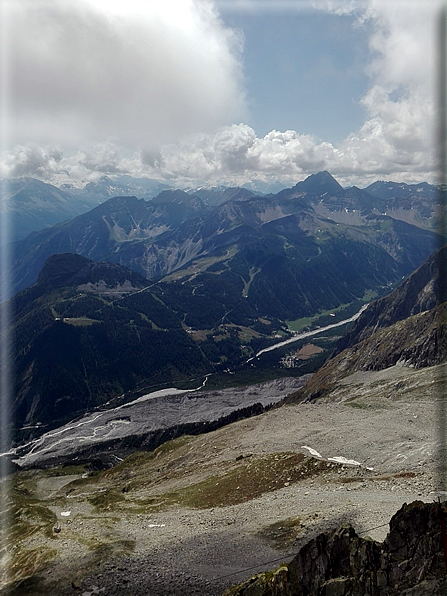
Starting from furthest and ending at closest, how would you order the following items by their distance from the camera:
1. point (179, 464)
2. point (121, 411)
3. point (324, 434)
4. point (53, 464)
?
point (121, 411) < point (53, 464) < point (179, 464) < point (324, 434)

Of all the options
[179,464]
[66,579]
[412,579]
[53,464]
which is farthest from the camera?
[53,464]

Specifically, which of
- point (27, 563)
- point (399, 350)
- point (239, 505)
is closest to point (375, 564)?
point (239, 505)

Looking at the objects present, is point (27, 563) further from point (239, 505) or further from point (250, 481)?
point (250, 481)

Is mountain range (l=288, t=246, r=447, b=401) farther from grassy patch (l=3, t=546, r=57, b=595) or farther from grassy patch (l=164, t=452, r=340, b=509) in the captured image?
grassy patch (l=3, t=546, r=57, b=595)

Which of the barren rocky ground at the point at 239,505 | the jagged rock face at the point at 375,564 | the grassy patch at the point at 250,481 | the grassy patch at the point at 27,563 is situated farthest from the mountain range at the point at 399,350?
the grassy patch at the point at 27,563

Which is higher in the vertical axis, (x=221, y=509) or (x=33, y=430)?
(x=221, y=509)

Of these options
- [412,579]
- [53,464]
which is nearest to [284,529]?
[412,579]

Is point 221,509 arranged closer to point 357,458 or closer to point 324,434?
point 357,458

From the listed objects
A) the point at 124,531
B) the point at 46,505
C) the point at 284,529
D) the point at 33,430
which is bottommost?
the point at 33,430
